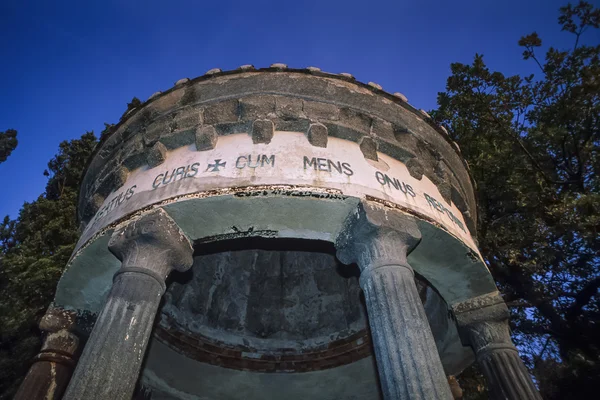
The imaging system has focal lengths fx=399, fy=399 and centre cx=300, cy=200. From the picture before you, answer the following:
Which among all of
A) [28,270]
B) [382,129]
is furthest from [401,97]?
[28,270]

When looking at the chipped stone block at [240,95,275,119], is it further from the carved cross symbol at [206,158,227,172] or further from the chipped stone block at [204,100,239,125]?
the carved cross symbol at [206,158,227,172]

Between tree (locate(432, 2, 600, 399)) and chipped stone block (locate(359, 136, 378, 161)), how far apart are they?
376 cm

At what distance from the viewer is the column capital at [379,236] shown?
3838 mm

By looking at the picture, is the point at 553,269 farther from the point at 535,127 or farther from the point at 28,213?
the point at 28,213

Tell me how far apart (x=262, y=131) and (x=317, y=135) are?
2.09ft

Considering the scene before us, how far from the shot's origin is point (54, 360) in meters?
4.61

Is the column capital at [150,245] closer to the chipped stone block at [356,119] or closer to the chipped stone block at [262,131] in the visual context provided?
the chipped stone block at [262,131]

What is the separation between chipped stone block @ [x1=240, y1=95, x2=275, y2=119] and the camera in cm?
480

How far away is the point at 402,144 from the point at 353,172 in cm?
112

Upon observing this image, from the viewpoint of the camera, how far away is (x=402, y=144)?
5.11m

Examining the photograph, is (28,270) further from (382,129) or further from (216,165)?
(382,129)

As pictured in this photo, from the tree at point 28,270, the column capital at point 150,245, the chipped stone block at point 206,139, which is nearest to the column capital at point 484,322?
the column capital at point 150,245

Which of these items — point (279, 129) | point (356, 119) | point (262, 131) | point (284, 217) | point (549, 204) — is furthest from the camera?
point (549, 204)

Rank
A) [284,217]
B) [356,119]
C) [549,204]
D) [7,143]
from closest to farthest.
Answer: [284,217] → [356,119] → [549,204] → [7,143]
